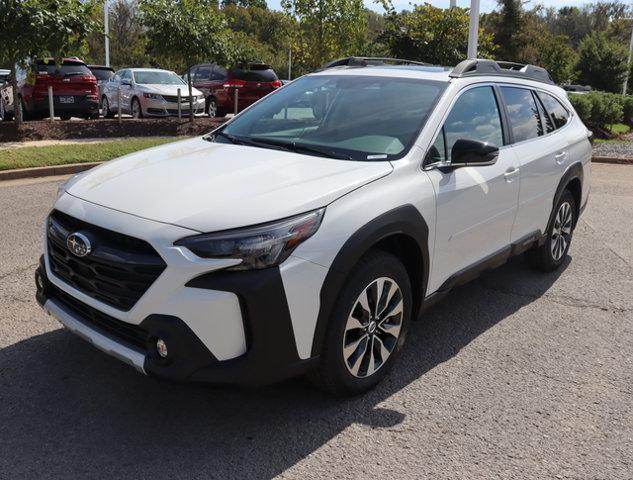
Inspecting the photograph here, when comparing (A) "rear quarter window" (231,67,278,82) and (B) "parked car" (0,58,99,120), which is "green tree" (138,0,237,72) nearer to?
(B) "parked car" (0,58,99,120)

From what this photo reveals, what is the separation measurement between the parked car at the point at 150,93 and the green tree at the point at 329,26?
454 centimetres

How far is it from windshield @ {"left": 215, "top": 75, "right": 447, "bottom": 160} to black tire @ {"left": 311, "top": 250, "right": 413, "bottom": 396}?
0.69 meters

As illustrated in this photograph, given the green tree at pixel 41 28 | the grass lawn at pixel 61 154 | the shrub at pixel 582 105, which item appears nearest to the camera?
the grass lawn at pixel 61 154

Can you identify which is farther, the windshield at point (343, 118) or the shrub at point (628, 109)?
the shrub at point (628, 109)

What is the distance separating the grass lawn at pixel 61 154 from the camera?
10.1m

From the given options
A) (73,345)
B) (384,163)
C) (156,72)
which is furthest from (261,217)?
(156,72)

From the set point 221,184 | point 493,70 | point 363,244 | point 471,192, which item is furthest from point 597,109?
point 221,184

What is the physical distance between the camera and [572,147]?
554 cm

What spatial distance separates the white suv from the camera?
278cm

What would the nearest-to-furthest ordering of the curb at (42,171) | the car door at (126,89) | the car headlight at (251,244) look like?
the car headlight at (251,244)
the curb at (42,171)
the car door at (126,89)

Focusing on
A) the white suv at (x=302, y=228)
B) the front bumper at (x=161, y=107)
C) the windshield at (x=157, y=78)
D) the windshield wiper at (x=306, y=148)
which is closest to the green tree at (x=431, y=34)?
the front bumper at (x=161, y=107)

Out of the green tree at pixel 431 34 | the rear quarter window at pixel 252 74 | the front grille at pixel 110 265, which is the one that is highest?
the green tree at pixel 431 34

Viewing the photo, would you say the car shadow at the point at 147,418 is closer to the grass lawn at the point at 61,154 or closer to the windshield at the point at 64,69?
the grass lawn at the point at 61,154

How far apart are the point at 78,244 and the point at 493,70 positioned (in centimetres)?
320
